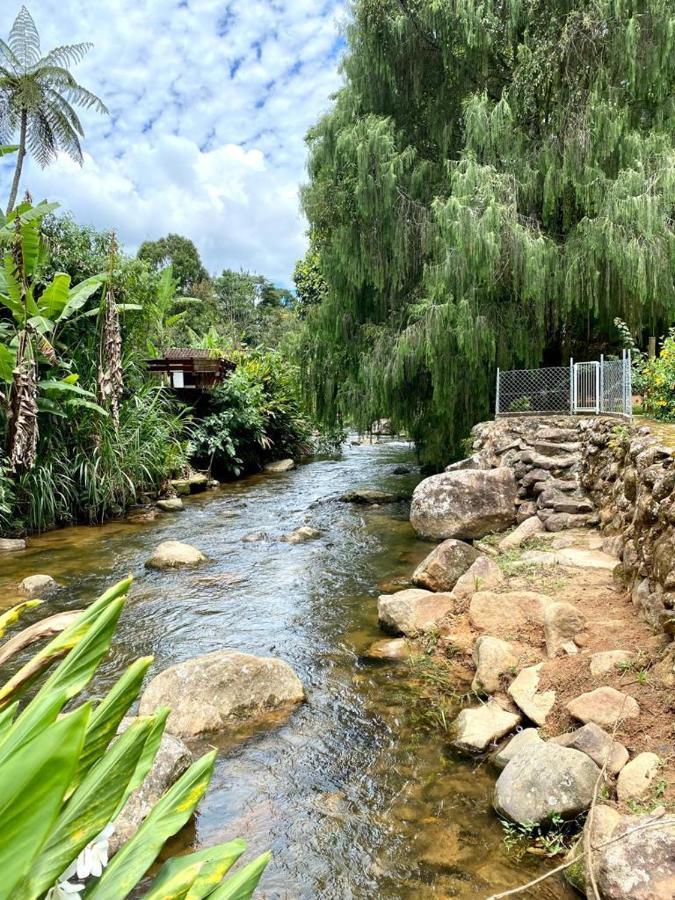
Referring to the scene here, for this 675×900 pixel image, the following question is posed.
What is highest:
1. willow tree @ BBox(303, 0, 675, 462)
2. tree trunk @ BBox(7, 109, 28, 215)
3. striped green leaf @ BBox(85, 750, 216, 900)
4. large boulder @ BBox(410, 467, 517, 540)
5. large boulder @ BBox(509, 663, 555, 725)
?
tree trunk @ BBox(7, 109, 28, 215)

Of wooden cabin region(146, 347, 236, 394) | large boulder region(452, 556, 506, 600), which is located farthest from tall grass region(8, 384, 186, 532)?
large boulder region(452, 556, 506, 600)

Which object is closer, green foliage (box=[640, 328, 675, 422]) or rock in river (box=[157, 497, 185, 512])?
green foliage (box=[640, 328, 675, 422])

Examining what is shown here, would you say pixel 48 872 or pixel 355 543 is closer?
pixel 48 872

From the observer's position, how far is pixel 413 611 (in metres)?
5.45

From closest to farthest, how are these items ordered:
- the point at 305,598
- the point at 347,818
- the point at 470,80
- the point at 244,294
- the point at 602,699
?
the point at 347,818 < the point at 602,699 < the point at 305,598 < the point at 470,80 < the point at 244,294

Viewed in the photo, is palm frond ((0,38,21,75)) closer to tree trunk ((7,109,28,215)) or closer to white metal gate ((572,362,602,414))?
tree trunk ((7,109,28,215))

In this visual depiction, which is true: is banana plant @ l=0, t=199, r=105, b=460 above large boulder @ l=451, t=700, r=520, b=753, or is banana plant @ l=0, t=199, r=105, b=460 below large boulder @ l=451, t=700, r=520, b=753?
above

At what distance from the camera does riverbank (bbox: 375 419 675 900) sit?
2873mm

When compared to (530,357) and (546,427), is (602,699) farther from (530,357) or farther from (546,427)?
(530,357)

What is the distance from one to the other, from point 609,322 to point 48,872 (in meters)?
11.9

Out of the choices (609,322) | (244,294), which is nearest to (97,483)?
(609,322)

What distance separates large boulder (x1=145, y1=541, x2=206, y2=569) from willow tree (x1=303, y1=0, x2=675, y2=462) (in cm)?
520

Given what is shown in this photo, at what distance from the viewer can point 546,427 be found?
395 inches

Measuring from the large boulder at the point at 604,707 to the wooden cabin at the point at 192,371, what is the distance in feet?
43.4
